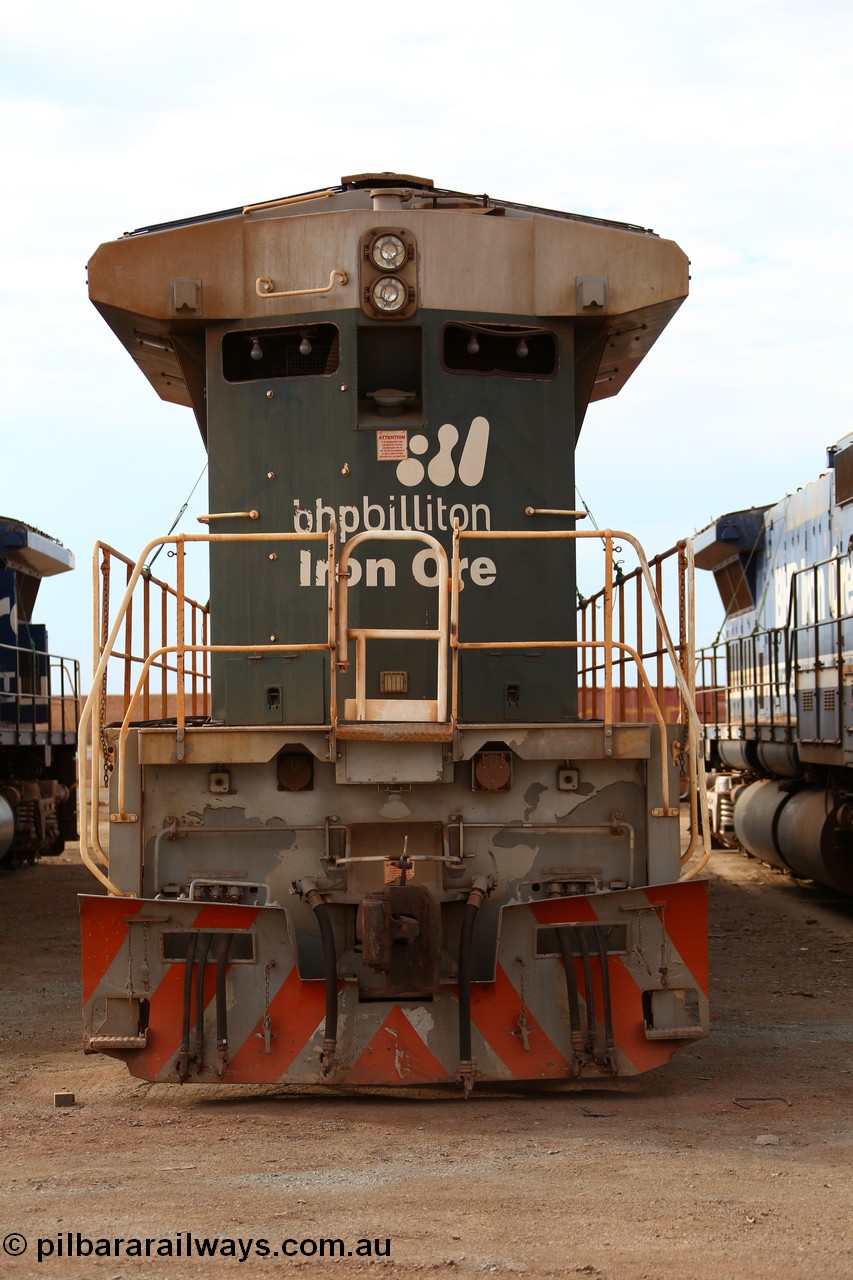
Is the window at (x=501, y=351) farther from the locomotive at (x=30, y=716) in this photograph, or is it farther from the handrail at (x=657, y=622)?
the locomotive at (x=30, y=716)

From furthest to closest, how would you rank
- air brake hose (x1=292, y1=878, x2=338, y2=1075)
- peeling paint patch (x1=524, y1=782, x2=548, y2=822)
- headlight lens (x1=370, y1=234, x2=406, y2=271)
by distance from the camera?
headlight lens (x1=370, y1=234, x2=406, y2=271), peeling paint patch (x1=524, y1=782, x2=548, y2=822), air brake hose (x1=292, y1=878, x2=338, y2=1075)

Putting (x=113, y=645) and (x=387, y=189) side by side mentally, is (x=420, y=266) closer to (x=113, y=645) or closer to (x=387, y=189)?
(x=387, y=189)

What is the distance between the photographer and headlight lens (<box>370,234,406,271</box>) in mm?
7148

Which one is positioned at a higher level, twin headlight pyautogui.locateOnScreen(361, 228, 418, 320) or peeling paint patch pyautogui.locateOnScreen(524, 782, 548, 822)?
twin headlight pyautogui.locateOnScreen(361, 228, 418, 320)

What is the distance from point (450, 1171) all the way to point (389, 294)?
422cm

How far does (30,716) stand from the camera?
17.5 metres

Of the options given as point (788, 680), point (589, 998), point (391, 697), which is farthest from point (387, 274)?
point (788, 680)

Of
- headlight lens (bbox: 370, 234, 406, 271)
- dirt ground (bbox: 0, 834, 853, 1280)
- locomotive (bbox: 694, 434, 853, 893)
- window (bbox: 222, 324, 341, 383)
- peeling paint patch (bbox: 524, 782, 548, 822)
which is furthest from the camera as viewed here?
locomotive (bbox: 694, 434, 853, 893)

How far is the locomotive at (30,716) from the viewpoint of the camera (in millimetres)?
17016

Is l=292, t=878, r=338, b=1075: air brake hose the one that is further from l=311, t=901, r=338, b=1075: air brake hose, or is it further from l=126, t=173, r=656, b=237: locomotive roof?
l=126, t=173, r=656, b=237: locomotive roof

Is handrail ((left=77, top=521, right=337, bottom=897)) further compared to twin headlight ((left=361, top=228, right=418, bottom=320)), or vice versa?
twin headlight ((left=361, top=228, right=418, bottom=320))

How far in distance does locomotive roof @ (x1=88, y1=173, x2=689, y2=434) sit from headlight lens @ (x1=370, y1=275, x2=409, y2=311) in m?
0.11

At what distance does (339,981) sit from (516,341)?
11.4 ft

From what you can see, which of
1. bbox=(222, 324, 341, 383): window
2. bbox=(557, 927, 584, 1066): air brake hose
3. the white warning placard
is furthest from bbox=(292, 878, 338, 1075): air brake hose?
bbox=(222, 324, 341, 383): window
